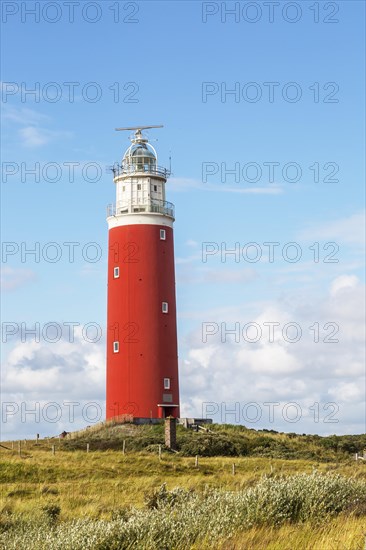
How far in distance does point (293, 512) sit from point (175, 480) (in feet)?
53.0

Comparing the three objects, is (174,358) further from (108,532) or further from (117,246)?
(108,532)

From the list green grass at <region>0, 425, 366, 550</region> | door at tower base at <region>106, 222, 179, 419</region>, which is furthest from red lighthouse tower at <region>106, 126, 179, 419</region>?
green grass at <region>0, 425, 366, 550</region>

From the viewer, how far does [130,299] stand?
1868 inches

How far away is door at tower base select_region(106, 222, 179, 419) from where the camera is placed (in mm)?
46500

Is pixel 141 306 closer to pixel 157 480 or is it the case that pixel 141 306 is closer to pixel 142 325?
pixel 142 325

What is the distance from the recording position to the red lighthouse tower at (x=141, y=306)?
46.5 m

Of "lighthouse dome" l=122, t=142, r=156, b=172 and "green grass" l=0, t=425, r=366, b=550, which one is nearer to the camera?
"green grass" l=0, t=425, r=366, b=550

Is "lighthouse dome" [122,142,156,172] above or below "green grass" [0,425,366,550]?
above

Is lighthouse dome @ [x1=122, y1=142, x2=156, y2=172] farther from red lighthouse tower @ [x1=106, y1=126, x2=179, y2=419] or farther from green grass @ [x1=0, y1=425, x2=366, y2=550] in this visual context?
green grass @ [x1=0, y1=425, x2=366, y2=550]

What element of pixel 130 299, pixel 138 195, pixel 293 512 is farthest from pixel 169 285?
pixel 293 512

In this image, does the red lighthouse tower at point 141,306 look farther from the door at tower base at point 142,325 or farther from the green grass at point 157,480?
the green grass at point 157,480

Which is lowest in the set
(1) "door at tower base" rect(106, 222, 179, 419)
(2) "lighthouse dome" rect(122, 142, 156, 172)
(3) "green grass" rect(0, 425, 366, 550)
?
(3) "green grass" rect(0, 425, 366, 550)

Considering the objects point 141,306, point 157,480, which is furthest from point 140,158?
point 157,480

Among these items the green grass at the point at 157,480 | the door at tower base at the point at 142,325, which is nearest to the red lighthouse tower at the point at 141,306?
the door at tower base at the point at 142,325
